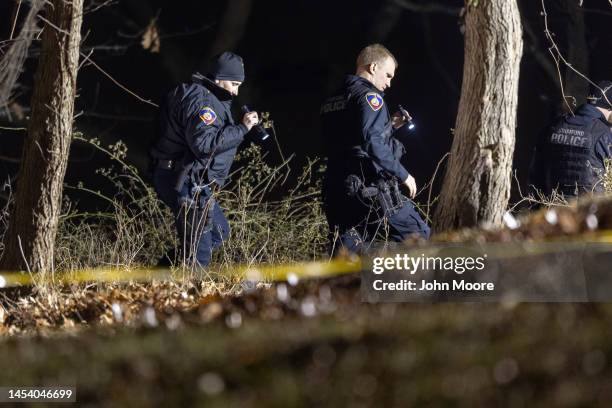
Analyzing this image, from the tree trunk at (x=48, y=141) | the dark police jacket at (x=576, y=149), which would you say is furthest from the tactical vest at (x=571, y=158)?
the tree trunk at (x=48, y=141)

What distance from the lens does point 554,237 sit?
191 inches

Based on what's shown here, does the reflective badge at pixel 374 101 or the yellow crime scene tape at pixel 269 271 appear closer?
the yellow crime scene tape at pixel 269 271

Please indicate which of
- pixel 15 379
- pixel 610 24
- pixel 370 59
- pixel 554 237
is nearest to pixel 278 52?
pixel 610 24

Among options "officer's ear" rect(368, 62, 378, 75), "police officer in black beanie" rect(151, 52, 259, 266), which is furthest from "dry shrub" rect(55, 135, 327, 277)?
"officer's ear" rect(368, 62, 378, 75)

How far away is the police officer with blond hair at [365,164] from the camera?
24.0 feet

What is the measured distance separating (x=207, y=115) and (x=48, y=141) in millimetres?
1019

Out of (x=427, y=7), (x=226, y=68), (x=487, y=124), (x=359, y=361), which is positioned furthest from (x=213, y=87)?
(x=427, y=7)

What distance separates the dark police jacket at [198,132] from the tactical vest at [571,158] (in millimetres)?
2765

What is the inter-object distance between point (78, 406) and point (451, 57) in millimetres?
9669

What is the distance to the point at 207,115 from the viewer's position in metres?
7.18

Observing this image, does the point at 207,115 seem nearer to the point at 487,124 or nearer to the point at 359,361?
the point at 487,124

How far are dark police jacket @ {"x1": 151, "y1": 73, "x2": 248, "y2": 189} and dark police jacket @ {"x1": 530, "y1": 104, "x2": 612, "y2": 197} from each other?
2.79m

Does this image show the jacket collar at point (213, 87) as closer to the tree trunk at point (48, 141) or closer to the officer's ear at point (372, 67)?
the tree trunk at point (48, 141)

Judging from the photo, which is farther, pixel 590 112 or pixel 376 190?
pixel 590 112
